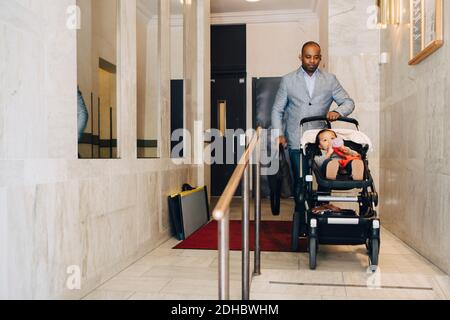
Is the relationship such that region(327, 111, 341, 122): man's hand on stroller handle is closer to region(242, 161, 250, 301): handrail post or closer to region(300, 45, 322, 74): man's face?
region(300, 45, 322, 74): man's face

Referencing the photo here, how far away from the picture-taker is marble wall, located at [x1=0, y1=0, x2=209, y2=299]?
1.90m

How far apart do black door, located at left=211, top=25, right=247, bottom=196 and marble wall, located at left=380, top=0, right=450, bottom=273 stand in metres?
2.95

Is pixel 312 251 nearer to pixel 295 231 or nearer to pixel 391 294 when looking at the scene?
pixel 295 231

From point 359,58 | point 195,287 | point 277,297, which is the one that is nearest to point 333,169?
point 277,297

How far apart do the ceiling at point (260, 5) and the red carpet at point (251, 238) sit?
3.78 meters

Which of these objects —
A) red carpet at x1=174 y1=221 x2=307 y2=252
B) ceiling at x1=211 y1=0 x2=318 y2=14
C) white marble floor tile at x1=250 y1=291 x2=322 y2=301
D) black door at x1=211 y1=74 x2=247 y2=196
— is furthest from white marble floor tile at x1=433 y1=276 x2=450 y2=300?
ceiling at x1=211 y1=0 x2=318 y2=14

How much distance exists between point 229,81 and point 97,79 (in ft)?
16.0

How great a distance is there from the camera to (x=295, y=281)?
8.94ft

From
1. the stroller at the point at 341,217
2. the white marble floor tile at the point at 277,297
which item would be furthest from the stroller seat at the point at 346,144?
the white marble floor tile at the point at 277,297

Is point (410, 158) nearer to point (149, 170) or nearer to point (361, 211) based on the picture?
point (361, 211)

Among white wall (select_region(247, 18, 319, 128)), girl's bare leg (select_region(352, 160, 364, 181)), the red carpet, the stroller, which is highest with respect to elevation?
white wall (select_region(247, 18, 319, 128))

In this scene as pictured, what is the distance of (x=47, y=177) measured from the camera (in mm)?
2094

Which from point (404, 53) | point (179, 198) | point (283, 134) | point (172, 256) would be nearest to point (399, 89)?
point (404, 53)

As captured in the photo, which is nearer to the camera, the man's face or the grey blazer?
the man's face
